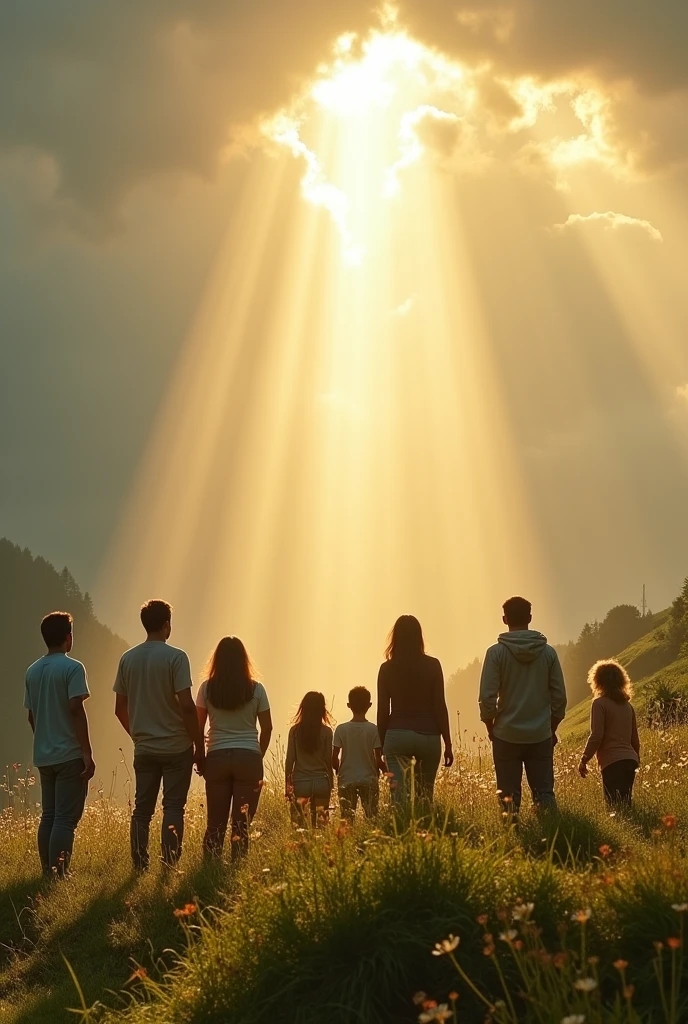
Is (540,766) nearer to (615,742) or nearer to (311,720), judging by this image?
(615,742)

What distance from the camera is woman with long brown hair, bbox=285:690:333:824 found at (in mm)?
11625

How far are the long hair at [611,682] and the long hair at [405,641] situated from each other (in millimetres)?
2187

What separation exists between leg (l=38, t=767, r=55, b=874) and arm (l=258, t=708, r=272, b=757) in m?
2.23

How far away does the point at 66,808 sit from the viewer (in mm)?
11328

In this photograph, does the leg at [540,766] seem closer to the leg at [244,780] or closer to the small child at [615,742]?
the small child at [615,742]

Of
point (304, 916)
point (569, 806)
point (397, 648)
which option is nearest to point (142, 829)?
point (397, 648)

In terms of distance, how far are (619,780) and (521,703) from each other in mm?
1753

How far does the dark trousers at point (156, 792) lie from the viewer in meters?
11.0

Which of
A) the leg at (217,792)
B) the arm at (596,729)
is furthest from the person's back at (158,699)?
the arm at (596,729)

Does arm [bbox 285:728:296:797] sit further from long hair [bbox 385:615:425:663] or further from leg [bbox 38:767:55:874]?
leg [bbox 38:767:55:874]

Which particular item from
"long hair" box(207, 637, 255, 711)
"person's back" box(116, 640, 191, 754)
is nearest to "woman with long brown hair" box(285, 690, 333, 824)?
"long hair" box(207, 637, 255, 711)

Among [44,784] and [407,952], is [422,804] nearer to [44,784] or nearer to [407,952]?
[407,952]

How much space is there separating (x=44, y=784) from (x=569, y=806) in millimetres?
5375

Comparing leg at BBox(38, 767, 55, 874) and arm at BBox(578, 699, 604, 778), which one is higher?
arm at BBox(578, 699, 604, 778)
